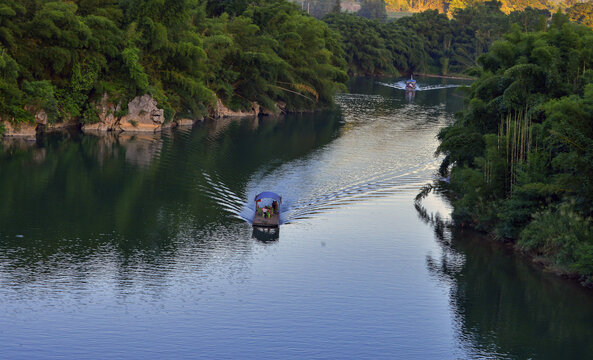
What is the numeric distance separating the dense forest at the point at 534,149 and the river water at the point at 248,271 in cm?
198

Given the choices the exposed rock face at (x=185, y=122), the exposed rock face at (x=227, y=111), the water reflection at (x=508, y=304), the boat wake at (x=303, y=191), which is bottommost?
the water reflection at (x=508, y=304)

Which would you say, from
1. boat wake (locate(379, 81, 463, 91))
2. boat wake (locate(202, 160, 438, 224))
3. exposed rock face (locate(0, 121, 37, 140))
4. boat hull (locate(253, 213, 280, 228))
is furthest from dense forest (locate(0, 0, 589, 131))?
boat wake (locate(379, 81, 463, 91))

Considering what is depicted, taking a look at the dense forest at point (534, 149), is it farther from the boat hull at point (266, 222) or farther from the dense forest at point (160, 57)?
the boat hull at point (266, 222)

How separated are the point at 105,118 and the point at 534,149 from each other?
49137 mm

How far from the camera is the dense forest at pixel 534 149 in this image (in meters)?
40.7

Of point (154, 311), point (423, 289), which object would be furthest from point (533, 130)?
point (154, 311)

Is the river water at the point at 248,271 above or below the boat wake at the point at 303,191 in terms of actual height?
below

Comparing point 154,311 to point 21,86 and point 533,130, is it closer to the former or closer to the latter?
point 533,130

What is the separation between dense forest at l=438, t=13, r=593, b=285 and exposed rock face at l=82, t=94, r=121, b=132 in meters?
37.6

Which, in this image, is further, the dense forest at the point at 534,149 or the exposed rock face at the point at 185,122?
→ the exposed rock face at the point at 185,122

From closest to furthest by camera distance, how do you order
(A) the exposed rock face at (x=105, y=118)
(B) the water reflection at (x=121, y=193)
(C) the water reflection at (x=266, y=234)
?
(B) the water reflection at (x=121, y=193)
(C) the water reflection at (x=266, y=234)
(A) the exposed rock face at (x=105, y=118)

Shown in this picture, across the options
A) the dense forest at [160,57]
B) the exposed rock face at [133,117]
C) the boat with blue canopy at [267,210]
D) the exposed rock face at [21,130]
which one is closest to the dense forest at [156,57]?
the dense forest at [160,57]

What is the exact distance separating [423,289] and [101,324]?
16.6 m

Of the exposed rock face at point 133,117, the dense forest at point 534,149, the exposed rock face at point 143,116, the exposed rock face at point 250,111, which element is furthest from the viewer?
the exposed rock face at point 250,111
